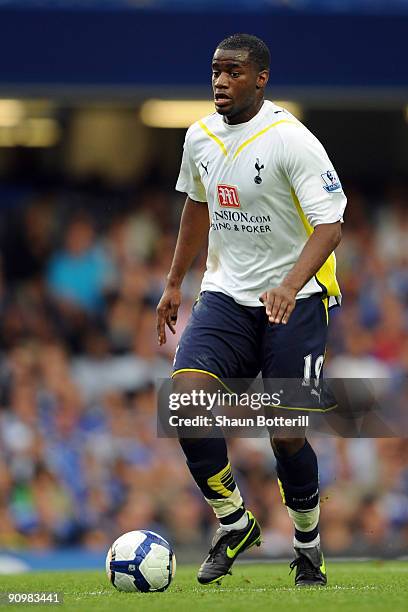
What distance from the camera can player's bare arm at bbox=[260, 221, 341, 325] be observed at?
546cm

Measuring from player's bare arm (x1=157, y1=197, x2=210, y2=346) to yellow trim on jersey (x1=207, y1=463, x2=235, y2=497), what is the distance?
2.65 ft

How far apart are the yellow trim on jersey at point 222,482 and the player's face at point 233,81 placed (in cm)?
161

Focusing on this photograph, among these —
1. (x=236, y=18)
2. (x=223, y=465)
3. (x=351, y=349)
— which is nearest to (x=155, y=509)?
(x=351, y=349)

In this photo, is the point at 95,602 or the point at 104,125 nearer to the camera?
the point at 95,602

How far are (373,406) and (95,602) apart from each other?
4627 millimetres

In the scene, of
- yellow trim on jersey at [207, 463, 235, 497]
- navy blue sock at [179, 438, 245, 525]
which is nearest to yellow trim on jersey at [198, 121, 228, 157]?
navy blue sock at [179, 438, 245, 525]

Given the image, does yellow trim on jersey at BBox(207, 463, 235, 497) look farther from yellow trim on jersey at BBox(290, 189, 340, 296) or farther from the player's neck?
the player's neck

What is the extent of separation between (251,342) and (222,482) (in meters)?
0.65

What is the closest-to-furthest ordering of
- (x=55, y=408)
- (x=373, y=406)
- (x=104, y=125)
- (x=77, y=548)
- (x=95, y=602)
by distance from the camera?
(x=95, y=602), (x=373, y=406), (x=77, y=548), (x=55, y=408), (x=104, y=125)

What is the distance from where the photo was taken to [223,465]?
582cm

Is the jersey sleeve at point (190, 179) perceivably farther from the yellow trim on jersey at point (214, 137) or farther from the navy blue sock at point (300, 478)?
the navy blue sock at point (300, 478)

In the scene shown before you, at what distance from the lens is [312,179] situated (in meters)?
5.70

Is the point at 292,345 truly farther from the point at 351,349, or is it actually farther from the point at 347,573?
the point at 351,349

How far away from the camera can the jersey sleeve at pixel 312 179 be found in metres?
5.69
